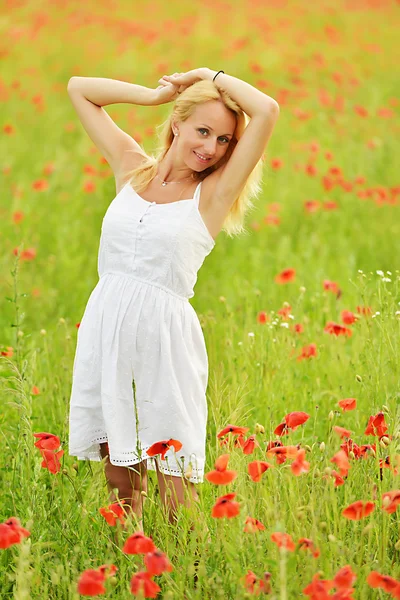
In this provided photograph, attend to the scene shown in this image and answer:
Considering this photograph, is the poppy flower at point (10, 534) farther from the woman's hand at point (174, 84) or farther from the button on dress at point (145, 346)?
the woman's hand at point (174, 84)

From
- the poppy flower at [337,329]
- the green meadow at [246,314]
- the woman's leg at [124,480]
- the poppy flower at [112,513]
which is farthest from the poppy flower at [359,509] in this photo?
the poppy flower at [337,329]

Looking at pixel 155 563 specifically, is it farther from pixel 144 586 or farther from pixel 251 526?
pixel 251 526

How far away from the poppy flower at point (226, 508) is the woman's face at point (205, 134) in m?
1.08

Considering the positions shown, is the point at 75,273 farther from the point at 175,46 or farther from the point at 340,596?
the point at 175,46

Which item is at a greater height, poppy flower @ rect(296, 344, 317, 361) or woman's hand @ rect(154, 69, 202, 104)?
woman's hand @ rect(154, 69, 202, 104)

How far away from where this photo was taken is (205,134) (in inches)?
100

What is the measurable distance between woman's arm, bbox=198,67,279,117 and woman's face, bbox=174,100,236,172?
56 mm

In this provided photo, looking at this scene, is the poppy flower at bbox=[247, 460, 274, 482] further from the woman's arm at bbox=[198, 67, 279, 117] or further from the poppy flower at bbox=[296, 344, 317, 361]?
the poppy flower at bbox=[296, 344, 317, 361]

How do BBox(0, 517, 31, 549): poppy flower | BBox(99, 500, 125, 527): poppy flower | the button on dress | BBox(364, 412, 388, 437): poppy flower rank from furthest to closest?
1. the button on dress
2. BBox(364, 412, 388, 437): poppy flower
3. BBox(99, 500, 125, 527): poppy flower
4. BBox(0, 517, 31, 549): poppy flower

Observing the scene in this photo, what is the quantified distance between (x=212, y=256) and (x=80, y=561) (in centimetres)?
310

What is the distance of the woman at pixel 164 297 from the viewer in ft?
7.95

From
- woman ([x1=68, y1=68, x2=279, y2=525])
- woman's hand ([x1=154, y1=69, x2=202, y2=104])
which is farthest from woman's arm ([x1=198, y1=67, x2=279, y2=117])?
woman's hand ([x1=154, y1=69, x2=202, y2=104])

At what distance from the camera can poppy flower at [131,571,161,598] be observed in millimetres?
1675

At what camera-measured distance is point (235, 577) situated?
2.03 meters
